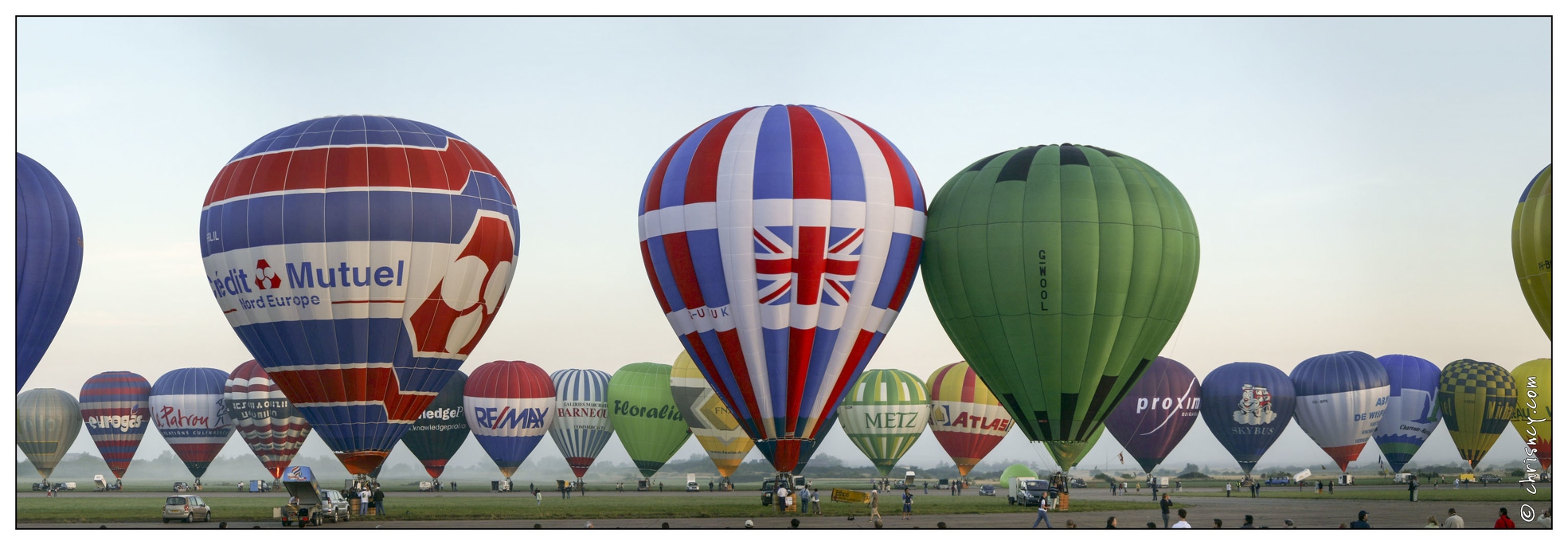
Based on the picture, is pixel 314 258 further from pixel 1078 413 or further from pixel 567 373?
pixel 567 373

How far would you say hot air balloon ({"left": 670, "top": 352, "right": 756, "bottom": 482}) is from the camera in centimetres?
4753

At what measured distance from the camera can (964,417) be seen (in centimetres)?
4909

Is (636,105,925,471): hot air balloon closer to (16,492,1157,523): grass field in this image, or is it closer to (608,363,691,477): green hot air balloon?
(16,492,1157,523): grass field

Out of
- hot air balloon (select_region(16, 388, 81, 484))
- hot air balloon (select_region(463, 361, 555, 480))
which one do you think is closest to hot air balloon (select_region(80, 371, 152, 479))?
hot air balloon (select_region(16, 388, 81, 484))

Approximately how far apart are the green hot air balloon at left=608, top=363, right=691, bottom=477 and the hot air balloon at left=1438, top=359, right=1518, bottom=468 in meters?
28.2

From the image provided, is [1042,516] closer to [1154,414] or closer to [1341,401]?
[1154,414]

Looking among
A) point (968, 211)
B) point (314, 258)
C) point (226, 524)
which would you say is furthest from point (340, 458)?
point (968, 211)

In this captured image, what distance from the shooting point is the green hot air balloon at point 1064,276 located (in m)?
28.2

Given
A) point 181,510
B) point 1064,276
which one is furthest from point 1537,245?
point 181,510

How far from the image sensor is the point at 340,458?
92.0ft

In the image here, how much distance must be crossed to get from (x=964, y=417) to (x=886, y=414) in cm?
289

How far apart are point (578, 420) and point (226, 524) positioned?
25.3m

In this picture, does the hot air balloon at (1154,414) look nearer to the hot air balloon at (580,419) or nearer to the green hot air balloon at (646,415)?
the green hot air balloon at (646,415)

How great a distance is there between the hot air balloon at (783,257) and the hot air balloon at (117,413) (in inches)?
1450
